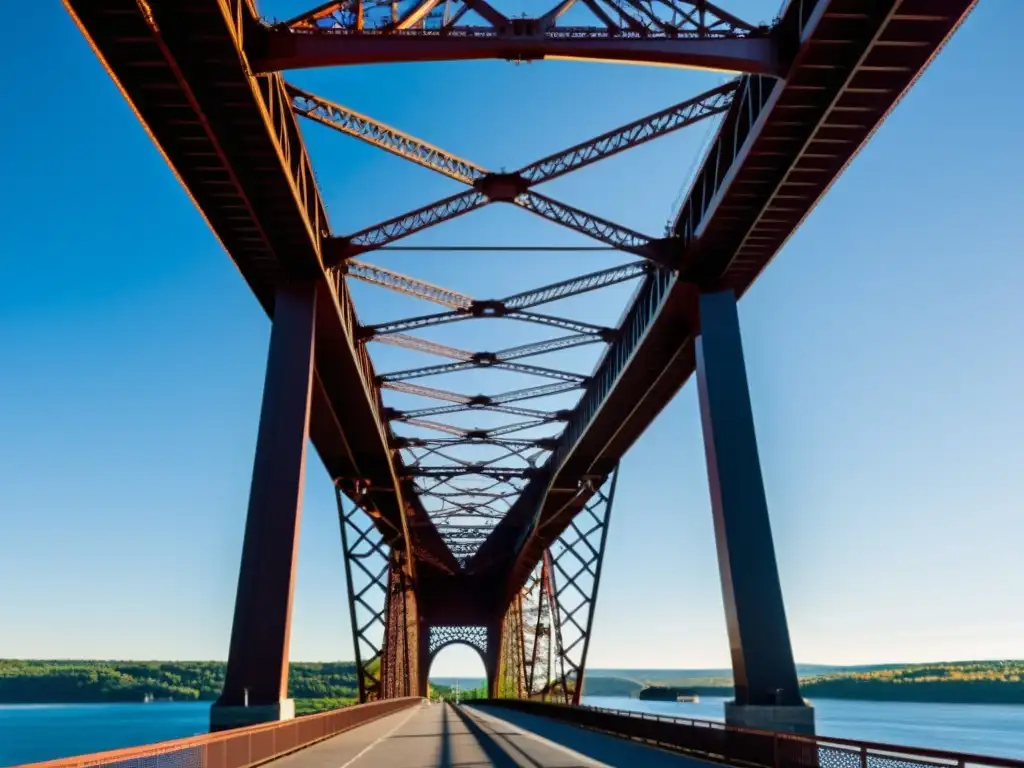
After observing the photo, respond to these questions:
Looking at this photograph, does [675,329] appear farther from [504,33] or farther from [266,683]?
[266,683]

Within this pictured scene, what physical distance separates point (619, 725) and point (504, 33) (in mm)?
20266

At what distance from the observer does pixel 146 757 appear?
10789mm

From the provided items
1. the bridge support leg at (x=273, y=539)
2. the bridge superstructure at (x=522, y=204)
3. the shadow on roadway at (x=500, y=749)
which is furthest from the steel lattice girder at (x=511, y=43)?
the shadow on roadway at (x=500, y=749)

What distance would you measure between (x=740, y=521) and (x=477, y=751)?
7.97 meters

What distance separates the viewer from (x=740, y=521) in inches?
850

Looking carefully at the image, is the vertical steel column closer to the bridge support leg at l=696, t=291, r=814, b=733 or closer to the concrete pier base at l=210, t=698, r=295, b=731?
the bridge support leg at l=696, t=291, r=814, b=733

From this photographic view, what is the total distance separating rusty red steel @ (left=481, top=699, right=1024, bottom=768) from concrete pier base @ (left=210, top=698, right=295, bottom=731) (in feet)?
29.0

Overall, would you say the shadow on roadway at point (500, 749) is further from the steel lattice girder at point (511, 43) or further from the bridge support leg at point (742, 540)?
the steel lattice girder at point (511, 43)

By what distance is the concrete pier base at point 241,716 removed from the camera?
771 inches

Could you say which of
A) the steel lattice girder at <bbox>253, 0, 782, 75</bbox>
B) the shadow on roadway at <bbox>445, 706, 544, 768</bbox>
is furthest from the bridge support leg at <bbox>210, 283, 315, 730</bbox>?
the steel lattice girder at <bbox>253, 0, 782, 75</bbox>

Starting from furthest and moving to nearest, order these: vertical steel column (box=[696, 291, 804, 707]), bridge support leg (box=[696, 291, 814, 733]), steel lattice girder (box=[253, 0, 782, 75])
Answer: vertical steel column (box=[696, 291, 804, 707])
bridge support leg (box=[696, 291, 814, 733])
steel lattice girder (box=[253, 0, 782, 75])

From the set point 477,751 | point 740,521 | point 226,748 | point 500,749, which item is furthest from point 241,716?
point 740,521

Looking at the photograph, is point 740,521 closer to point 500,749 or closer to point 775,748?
point 775,748

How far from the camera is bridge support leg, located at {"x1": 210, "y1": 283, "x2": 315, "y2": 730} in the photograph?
20219 millimetres
